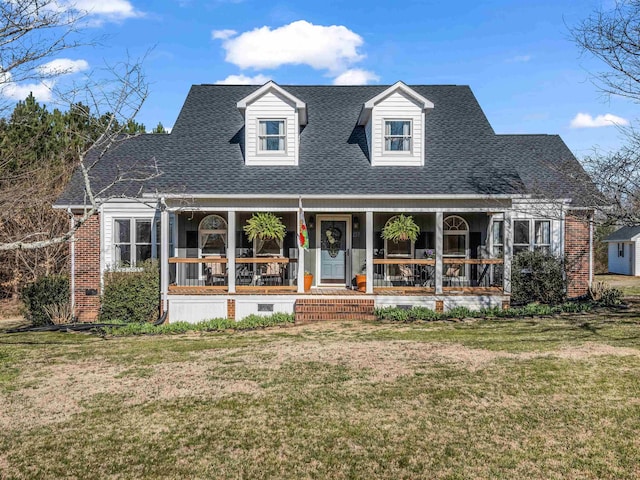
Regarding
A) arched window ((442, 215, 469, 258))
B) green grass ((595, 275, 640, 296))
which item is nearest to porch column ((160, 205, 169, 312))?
arched window ((442, 215, 469, 258))

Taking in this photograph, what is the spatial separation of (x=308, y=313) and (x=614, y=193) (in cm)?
808

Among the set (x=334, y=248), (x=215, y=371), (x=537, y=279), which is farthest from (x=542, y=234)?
(x=215, y=371)

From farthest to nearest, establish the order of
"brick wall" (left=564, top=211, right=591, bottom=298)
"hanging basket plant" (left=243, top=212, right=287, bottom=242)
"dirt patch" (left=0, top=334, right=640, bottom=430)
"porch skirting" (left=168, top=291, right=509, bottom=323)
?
1. "brick wall" (left=564, top=211, right=591, bottom=298)
2. "hanging basket plant" (left=243, top=212, right=287, bottom=242)
3. "porch skirting" (left=168, top=291, right=509, bottom=323)
4. "dirt patch" (left=0, top=334, right=640, bottom=430)

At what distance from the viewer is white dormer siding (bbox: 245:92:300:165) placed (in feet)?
48.4

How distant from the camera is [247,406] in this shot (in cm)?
612

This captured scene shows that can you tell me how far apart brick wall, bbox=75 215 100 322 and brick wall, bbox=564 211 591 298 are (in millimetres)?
14804

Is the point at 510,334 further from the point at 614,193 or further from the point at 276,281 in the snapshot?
the point at 276,281

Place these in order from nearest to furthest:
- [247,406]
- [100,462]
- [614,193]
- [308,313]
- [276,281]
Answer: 1. [100,462]
2. [247,406]
3. [614,193]
4. [308,313]
5. [276,281]

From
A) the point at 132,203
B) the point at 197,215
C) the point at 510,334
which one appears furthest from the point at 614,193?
the point at 132,203

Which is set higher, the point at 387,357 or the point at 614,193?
the point at 614,193

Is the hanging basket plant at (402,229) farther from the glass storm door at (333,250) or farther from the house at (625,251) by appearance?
the house at (625,251)

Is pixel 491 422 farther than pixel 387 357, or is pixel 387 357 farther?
pixel 387 357

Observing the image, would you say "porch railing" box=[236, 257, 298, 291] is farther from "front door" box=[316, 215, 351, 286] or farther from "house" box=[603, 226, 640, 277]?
"house" box=[603, 226, 640, 277]

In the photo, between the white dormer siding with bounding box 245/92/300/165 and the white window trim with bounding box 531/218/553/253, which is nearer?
the white dormer siding with bounding box 245/92/300/165
